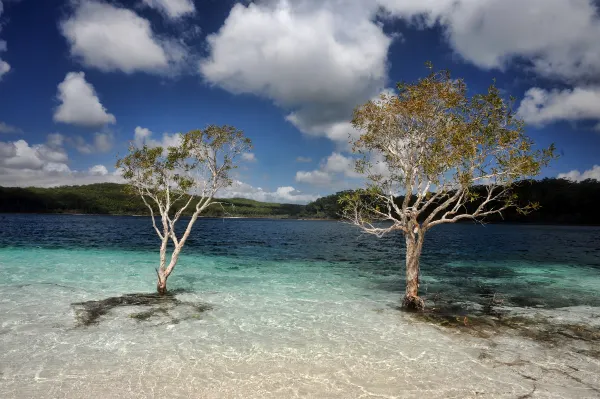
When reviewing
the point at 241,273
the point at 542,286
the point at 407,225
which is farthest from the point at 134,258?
the point at 542,286

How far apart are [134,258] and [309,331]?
3694cm

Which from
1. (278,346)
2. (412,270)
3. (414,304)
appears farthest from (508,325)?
(278,346)

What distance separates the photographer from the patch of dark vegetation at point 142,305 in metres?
18.6

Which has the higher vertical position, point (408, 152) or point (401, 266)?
point (408, 152)

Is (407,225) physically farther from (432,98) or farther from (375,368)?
(375,368)

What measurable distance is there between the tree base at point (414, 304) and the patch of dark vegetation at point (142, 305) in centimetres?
1208

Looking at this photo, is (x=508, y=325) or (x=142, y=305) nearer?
(x=508, y=325)

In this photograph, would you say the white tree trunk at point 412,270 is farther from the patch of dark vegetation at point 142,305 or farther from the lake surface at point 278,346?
the patch of dark vegetation at point 142,305

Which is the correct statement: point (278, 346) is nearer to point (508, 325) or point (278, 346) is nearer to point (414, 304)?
point (414, 304)

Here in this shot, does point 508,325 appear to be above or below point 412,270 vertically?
below

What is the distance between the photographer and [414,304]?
21.3 meters

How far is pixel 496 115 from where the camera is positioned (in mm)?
19297

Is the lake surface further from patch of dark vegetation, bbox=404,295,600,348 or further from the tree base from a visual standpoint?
the tree base

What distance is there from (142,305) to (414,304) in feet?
54.5
